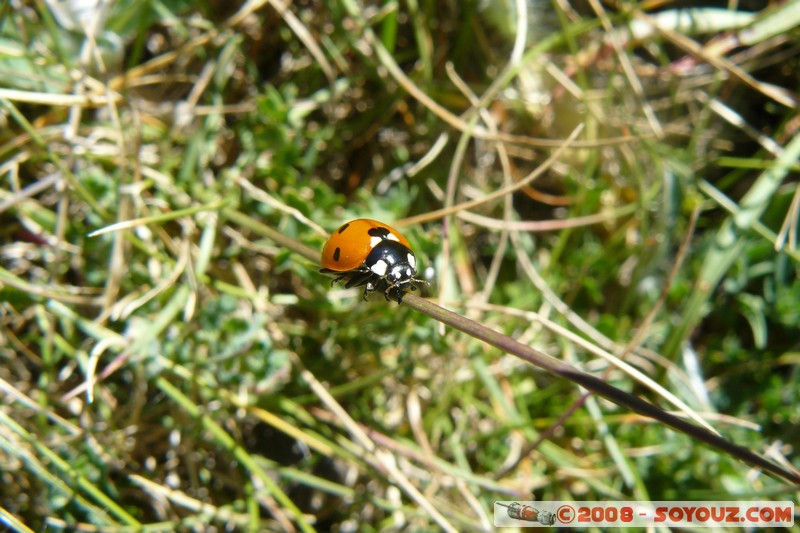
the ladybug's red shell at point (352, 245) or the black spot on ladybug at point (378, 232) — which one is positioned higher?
the black spot on ladybug at point (378, 232)

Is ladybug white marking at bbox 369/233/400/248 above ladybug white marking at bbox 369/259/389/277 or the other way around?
above

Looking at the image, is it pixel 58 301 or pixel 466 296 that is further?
pixel 466 296

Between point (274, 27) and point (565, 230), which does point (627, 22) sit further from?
point (274, 27)

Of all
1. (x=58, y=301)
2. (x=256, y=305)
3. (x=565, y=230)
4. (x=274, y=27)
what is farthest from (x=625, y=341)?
(x=58, y=301)

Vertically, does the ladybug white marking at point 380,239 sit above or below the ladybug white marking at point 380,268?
above
